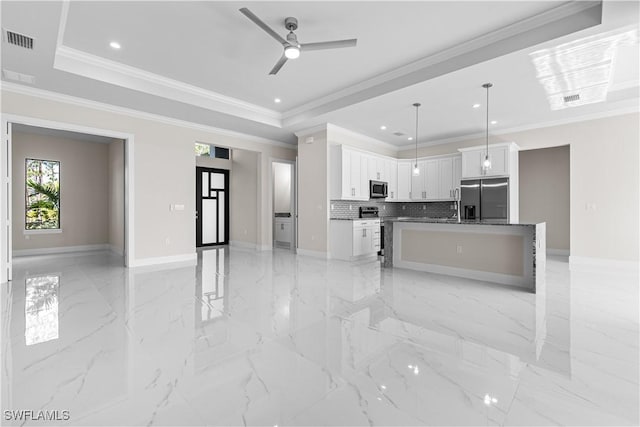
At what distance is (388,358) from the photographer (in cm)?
230

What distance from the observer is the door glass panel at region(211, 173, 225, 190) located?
9406 millimetres

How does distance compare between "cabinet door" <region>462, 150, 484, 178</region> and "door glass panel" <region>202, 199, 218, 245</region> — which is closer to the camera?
"cabinet door" <region>462, 150, 484, 178</region>

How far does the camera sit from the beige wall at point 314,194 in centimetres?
693

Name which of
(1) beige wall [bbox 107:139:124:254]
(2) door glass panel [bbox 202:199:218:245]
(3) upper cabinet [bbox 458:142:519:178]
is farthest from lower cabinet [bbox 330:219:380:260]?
(1) beige wall [bbox 107:139:124:254]

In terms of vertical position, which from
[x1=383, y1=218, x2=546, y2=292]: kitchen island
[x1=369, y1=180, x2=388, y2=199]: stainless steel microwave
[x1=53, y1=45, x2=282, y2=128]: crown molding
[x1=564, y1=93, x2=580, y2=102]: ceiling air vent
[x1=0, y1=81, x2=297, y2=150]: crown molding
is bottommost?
[x1=383, y1=218, x2=546, y2=292]: kitchen island

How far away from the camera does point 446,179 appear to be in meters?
7.93

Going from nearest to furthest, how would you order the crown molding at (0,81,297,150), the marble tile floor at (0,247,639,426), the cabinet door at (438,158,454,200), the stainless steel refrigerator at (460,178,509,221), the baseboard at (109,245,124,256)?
the marble tile floor at (0,247,639,426) → the crown molding at (0,81,297,150) → the stainless steel refrigerator at (460,178,509,221) → the baseboard at (109,245,124,256) → the cabinet door at (438,158,454,200)

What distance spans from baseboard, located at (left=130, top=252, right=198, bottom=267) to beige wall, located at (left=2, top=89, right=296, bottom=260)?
0.06 metres

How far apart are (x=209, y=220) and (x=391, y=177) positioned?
536 cm

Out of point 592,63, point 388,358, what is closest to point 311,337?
point 388,358

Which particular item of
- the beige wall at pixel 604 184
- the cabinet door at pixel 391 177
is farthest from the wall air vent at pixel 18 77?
the beige wall at pixel 604 184

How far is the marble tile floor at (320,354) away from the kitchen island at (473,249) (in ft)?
1.26

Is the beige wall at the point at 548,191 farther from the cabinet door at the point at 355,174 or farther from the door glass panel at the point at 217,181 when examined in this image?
the door glass panel at the point at 217,181

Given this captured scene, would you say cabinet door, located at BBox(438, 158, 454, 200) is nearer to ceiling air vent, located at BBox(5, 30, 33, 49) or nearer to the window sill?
ceiling air vent, located at BBox(5, 30, 33, 49)
